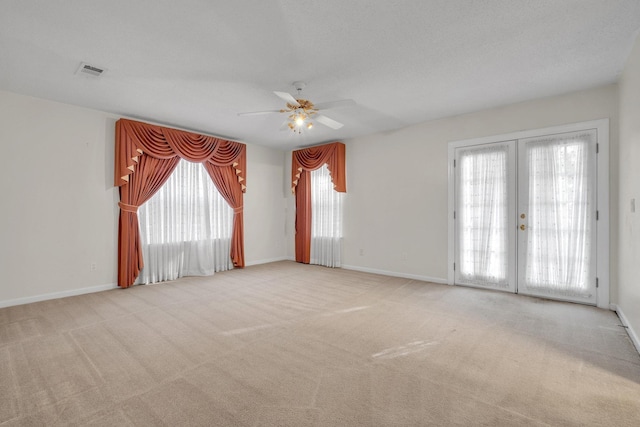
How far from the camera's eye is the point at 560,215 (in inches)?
146

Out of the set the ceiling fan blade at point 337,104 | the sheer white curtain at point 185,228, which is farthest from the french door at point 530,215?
the sheer white curtain at point 185,228

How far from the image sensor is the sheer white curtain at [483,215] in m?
4.13

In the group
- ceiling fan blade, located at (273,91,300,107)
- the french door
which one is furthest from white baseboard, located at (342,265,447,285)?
ceiling fan blade, located at (273,91,300,107)

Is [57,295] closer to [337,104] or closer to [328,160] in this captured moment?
[337,104]

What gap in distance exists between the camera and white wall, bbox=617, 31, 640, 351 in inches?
98.2

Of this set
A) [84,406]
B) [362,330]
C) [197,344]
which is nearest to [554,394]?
[362,330]

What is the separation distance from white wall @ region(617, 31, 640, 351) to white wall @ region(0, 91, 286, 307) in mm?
6234

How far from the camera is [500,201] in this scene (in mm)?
4133

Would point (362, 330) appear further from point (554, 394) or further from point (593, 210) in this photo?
point (593, 210)

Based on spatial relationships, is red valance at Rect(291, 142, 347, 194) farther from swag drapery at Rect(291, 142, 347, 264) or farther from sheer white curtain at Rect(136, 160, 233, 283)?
sheer white curtain at Rect(136, 160, 233, 283)

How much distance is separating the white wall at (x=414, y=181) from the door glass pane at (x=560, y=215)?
375 mm

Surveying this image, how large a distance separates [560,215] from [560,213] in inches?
1.0

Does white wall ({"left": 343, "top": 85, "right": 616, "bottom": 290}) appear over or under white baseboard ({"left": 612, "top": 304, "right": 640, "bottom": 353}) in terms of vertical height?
over

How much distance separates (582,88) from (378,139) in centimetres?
285
